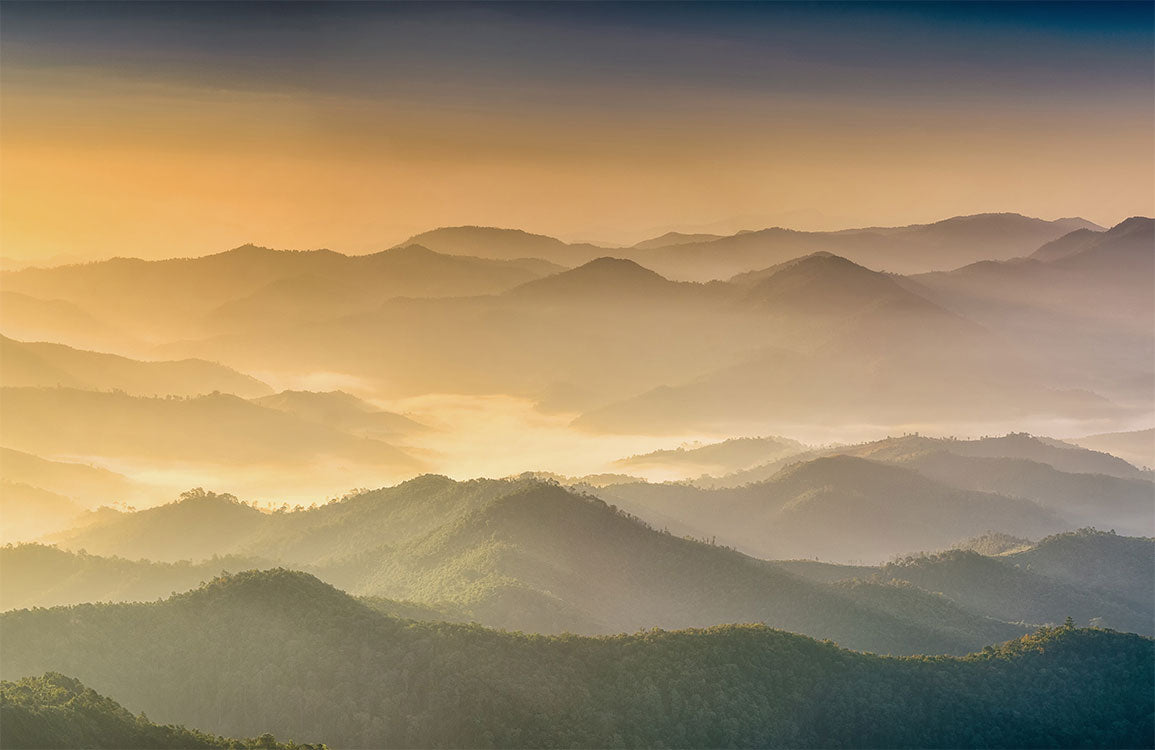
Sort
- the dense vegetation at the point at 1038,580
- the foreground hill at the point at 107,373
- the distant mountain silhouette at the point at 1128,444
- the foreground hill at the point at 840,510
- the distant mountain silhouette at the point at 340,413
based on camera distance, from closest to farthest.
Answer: the dense vegetation at the point at 1038,580 → the foreground hill at the point at 840,510 → the distant mountain silhouette at the point at 340,413 → the foreground hill at the point at 107,373 → the distant mountain silhouette at the point at 1128,444

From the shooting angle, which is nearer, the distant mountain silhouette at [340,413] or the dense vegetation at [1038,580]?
the dense vegetation at [1038,580]

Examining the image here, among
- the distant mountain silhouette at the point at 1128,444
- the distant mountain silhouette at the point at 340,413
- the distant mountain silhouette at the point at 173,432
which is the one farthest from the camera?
the distant mountain silhouette at the point at 1128,444

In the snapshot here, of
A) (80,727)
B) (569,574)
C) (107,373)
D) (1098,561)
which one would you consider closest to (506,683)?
(80,727)

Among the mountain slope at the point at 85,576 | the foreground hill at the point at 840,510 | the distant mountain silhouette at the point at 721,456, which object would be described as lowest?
the mountain slope at the point at 85,576

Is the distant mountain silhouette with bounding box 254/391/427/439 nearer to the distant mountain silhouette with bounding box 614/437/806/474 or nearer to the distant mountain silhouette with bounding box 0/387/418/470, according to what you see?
the distant mountain silhouette with bounding box 0/387/418/470

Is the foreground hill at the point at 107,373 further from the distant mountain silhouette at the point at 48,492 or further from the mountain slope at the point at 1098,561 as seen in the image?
the mountain slope at the point at 1098,561

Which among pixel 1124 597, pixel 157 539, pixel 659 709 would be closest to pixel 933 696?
pixel 659 709

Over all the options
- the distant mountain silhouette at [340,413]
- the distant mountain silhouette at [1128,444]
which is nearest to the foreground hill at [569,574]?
the distant mountain silhouette at [340,413]

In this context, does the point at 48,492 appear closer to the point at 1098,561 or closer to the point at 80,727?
the point at 80,727

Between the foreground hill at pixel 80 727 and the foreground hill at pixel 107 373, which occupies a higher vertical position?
the foreground hill at pixel 107 373
